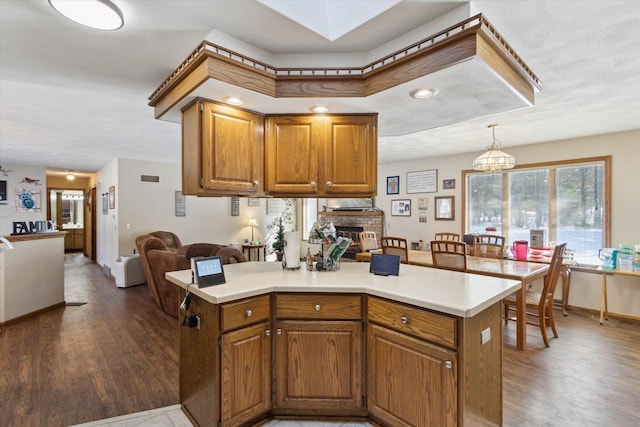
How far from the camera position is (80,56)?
6.59 ft

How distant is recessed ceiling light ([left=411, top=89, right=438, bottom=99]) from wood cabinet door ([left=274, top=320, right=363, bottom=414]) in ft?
4.83

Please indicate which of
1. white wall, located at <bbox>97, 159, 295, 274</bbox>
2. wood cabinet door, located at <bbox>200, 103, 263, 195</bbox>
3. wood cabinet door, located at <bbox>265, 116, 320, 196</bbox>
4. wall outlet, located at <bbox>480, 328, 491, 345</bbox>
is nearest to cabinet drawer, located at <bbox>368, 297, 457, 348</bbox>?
wall outlet, located at <bbox>480, 328, 491, 345</bbox>

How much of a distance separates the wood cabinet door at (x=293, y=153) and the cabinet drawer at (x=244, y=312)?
89 centimetres

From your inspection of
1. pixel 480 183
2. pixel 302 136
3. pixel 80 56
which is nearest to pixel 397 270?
pixel 302 136

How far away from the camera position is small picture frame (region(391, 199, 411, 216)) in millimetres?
6328

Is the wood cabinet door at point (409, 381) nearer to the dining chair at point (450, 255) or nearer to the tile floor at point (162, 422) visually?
the tile floor at point (162, 422)

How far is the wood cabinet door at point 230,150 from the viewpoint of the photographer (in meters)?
2.09

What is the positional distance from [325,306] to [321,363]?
360 mm

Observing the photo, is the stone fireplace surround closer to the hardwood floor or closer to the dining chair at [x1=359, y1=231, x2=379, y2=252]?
the dining chair at [x1=359, y1=231, x2=379, y2=252]

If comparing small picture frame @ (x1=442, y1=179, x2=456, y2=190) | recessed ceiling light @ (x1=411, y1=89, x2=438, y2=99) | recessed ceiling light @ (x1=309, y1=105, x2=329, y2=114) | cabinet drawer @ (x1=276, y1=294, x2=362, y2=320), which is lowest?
cabinet drawer @ (x1=276, y1=294, x2=362, y2=320)

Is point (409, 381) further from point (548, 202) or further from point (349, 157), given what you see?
point (548, 202)

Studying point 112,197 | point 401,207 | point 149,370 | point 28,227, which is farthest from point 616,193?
point 112,197

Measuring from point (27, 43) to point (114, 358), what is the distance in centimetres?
261

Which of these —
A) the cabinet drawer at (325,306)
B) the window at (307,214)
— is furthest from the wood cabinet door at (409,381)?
the window at (307,214)
